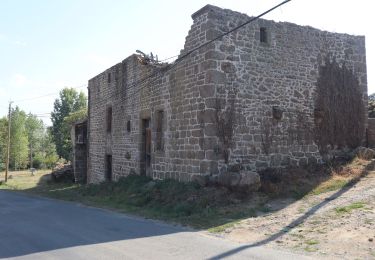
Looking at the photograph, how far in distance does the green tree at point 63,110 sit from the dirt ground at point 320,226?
48.3m

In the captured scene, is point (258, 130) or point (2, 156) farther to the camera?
point (2, 156)

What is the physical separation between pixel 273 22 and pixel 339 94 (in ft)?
13.8

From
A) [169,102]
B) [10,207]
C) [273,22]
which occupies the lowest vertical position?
[10,207]

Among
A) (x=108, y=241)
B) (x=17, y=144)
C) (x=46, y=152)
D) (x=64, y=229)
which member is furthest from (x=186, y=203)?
(x=46, y=152)

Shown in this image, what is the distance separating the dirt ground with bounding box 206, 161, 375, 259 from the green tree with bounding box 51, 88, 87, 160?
158ft

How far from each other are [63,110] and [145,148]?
43.4 metres

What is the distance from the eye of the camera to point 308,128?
1547 cm

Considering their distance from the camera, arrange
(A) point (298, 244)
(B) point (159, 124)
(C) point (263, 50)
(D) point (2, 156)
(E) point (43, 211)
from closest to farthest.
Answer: (A) point (298, 244) < (E) point (43, 211) < (C) point (263, 50) < (B) point (159, 124) < (D) point (2, 156)

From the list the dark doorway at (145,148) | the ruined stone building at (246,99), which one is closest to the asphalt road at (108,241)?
the ruined stone building at (246,99)

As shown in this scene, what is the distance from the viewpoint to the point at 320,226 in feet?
29.0

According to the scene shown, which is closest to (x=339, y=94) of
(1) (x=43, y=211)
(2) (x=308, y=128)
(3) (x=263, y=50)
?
(2) (x=308, y=128)

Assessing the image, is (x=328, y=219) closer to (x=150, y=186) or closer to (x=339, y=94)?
(x=150, y=186)

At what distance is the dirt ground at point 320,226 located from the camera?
24.1ft

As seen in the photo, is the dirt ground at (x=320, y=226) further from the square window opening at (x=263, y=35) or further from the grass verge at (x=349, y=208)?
the square window opening at (x=263, y=35)
